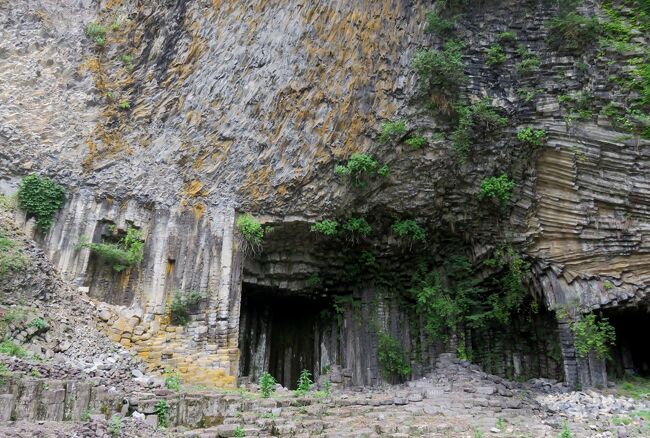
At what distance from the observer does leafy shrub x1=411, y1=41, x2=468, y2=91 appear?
15234 millimetres

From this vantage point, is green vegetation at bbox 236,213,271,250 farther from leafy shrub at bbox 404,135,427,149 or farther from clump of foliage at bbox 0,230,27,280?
clump of foliage at bbox 0,230,27,280

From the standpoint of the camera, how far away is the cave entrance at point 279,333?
56.1 ft

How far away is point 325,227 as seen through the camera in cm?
1558

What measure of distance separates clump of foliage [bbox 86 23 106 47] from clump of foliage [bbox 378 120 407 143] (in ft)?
30.2

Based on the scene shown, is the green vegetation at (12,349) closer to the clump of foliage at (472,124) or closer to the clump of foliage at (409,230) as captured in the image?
the clump of foliage at (409,230)

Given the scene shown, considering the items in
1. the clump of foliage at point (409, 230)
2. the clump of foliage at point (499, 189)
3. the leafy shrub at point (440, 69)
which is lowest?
the clump of foliage at point (409, 230)

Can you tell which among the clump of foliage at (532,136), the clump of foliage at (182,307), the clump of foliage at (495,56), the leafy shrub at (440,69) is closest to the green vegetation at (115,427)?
the clump of foliage at (182,307)

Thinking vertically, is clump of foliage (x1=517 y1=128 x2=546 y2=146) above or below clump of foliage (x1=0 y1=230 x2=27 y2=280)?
above

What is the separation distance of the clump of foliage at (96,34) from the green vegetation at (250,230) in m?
7.24

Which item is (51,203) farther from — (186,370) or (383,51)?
(383,51)

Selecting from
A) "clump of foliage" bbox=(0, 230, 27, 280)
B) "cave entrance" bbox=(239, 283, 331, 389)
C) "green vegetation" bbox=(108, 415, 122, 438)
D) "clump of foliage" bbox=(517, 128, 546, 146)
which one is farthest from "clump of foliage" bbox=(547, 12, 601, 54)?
"clump of foliage" bbox=(0, 230, 27, 280)

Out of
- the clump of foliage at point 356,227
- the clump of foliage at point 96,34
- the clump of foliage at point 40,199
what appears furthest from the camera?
the clump of foliage at point 96,34

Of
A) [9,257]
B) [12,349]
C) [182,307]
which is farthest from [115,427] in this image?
[182,307]

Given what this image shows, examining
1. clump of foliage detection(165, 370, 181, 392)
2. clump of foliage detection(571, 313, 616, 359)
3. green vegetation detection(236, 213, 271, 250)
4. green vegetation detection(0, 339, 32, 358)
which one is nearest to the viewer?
green vegetation detection(0, 339, 32, 358)
